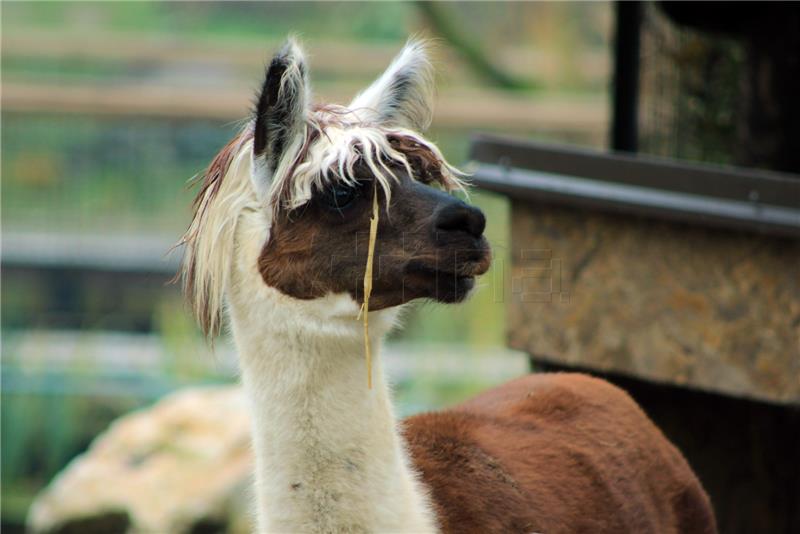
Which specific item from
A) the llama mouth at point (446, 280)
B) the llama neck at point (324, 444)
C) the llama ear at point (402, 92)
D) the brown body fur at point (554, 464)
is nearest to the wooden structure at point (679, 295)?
the brown body fur at point (554, 464)

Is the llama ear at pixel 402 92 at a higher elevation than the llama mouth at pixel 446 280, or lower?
higher

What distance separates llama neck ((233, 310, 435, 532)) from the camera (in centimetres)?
309

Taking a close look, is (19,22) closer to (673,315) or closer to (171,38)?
(171,38)

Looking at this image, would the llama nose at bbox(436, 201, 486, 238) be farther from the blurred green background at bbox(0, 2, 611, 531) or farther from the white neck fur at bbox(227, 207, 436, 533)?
the blurred green background at bbox(0, 2, 611, 531)

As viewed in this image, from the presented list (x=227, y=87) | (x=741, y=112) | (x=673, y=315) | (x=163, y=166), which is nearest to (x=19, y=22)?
(x=227, y=87)

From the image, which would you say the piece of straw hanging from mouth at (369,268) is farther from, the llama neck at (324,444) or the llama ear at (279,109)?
the llama ear at (279,109)

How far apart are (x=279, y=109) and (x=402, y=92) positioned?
520mm

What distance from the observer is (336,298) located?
125 inches

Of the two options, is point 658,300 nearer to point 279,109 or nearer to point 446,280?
point 446,280

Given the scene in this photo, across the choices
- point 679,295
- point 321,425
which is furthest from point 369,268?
point 679,295

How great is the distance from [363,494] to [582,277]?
2184 mm

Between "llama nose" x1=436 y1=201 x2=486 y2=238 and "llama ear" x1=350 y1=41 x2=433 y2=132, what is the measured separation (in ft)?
1.92

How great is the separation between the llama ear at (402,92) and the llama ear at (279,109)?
1.21 feet

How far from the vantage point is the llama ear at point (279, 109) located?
314 centimetres
